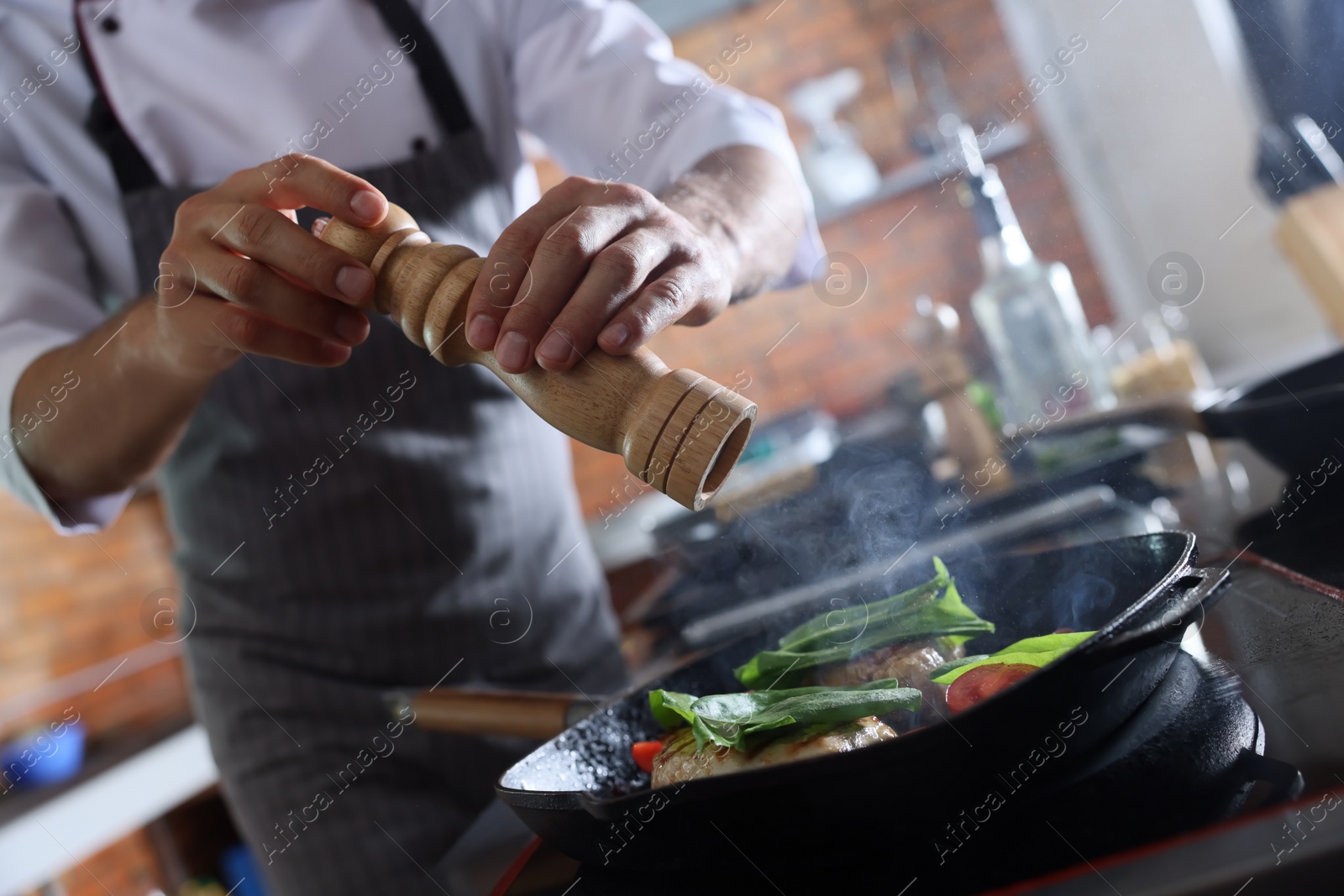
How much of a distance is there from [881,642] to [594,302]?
11.1 inches

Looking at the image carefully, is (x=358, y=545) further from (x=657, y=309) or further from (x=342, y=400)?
(x=657, y=309)

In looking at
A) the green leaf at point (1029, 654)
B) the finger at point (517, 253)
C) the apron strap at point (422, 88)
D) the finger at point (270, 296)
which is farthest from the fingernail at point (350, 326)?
the apron strap at point (422, 88)

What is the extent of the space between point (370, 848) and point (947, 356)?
1062 mm

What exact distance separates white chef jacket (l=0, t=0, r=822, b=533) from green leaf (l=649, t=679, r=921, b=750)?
1.76ft

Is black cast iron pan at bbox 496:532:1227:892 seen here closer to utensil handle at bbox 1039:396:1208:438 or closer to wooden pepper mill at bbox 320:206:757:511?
wooden pepper mill at bbox 320:206:757:511

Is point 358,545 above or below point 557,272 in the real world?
below

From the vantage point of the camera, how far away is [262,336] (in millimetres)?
601

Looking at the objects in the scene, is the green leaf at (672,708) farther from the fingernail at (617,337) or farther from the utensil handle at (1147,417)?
the utensil handle at (1147,417)

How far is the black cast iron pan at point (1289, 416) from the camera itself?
0.72 metres

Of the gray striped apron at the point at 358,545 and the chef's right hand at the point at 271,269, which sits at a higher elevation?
the chef's right hand at the point at 271,269

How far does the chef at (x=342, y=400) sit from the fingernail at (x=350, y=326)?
34 cm

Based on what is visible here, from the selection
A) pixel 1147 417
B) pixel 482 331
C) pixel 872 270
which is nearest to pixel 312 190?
pixel 482 331

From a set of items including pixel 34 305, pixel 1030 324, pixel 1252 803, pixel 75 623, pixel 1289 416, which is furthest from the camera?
pixel 75 623

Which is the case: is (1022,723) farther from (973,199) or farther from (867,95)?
(867,95)
